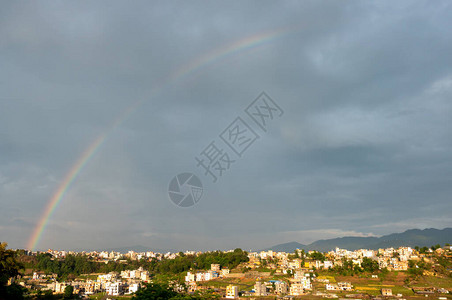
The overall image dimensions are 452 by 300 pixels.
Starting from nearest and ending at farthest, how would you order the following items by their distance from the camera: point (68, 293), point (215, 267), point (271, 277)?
point (68, 293) → point (271, 277) → point (215, 267)

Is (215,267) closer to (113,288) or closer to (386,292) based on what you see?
(113,288)

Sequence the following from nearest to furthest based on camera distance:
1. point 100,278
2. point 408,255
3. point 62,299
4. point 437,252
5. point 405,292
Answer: point 62,299
point 405,292
point 100,278
point 437,252
point 408,255

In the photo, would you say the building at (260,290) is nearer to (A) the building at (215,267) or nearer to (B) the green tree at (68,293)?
(A) the building at (215,267)

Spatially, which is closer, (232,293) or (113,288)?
(232,293)

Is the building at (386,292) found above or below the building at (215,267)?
below

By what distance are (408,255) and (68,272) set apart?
170 feet

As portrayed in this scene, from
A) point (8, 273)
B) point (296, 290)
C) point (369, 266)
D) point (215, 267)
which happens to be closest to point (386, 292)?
point (296, 290)

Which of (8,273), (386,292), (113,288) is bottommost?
(386,292)

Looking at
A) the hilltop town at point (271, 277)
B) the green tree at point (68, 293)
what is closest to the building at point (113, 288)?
the hilltop town at point (271, 277)

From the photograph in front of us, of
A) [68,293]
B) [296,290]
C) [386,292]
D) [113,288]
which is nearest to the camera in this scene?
[386,292]

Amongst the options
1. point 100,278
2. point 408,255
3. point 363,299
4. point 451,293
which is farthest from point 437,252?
point 100,278

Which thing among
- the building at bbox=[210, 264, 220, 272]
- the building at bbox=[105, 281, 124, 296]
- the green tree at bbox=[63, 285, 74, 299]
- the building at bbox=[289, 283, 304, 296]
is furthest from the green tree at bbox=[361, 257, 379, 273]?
the green tree at bbox=[63, 285, 74, 299]

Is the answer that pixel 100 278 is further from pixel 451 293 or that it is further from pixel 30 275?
pixel 451 293

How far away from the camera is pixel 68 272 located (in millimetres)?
52531
